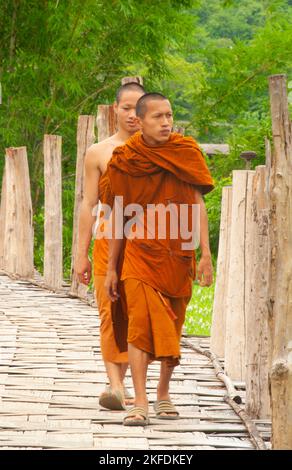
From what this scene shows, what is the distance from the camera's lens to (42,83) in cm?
1661

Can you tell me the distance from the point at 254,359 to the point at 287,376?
1185mm

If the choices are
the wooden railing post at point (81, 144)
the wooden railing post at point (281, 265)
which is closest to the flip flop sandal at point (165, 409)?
the wooden railing post at point (281, 265)

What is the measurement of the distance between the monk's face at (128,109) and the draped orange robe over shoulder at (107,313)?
0.28 metres

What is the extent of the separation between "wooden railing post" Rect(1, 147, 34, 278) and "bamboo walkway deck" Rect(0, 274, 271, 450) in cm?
284

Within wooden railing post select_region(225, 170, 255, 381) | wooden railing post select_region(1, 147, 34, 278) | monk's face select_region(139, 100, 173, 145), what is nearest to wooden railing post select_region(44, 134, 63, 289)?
wooden railing post select_region(1, 147, 34, 278)

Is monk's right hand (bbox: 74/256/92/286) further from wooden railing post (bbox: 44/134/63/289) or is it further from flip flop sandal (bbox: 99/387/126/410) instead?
wooden railing post (bbox: 44/134/63/289)

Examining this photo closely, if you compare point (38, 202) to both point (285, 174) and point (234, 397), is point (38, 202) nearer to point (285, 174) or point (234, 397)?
point (234, 397)

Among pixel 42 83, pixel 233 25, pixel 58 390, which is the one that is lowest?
pixel 58 390

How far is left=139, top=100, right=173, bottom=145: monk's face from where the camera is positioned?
6.01m

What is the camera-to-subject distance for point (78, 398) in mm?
6527

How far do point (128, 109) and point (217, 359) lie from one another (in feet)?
6.29

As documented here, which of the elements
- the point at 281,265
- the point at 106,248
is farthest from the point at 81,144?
the point at 281,265
